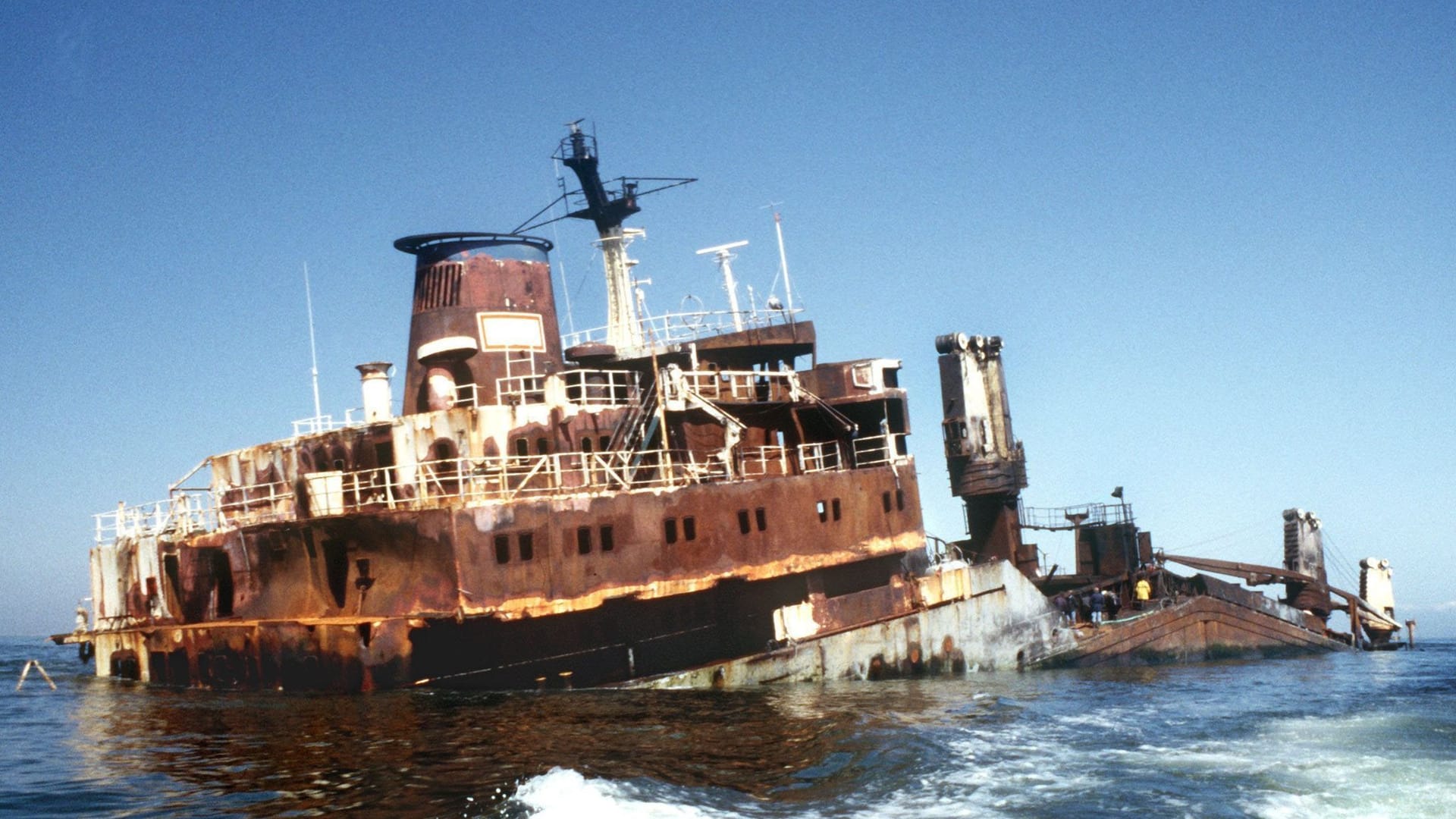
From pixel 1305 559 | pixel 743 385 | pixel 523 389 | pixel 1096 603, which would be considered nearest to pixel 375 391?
pixel 523 389

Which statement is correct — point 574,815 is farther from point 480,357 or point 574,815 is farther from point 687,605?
point 480,357

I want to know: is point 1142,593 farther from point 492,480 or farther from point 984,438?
point 492,480

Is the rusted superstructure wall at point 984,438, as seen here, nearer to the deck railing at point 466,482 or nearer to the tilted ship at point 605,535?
the tilted ship at point 605,535

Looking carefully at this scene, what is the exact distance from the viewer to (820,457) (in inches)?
1075

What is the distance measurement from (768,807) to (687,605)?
1141 cm

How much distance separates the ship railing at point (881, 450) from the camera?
2853 centimetres

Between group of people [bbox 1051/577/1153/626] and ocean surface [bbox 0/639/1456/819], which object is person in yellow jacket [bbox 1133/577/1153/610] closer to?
group of people [bbox 1051/577/1153/626]

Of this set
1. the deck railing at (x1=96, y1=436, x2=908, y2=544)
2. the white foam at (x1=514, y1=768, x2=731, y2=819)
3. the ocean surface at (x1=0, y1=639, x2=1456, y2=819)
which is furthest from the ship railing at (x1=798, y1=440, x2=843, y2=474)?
the white foam at (x1=514, y1=768, x2=731, y2=819)

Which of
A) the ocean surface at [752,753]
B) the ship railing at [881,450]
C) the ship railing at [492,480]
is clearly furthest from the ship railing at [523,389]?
the ship railing at [881,450]

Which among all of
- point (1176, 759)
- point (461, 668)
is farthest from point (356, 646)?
point (1176, 759)

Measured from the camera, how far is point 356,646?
2138 cm

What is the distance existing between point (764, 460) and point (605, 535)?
5498mm

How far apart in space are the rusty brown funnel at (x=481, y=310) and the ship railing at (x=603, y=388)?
0.95m

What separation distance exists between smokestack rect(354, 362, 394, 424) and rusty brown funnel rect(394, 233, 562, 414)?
1.04m
